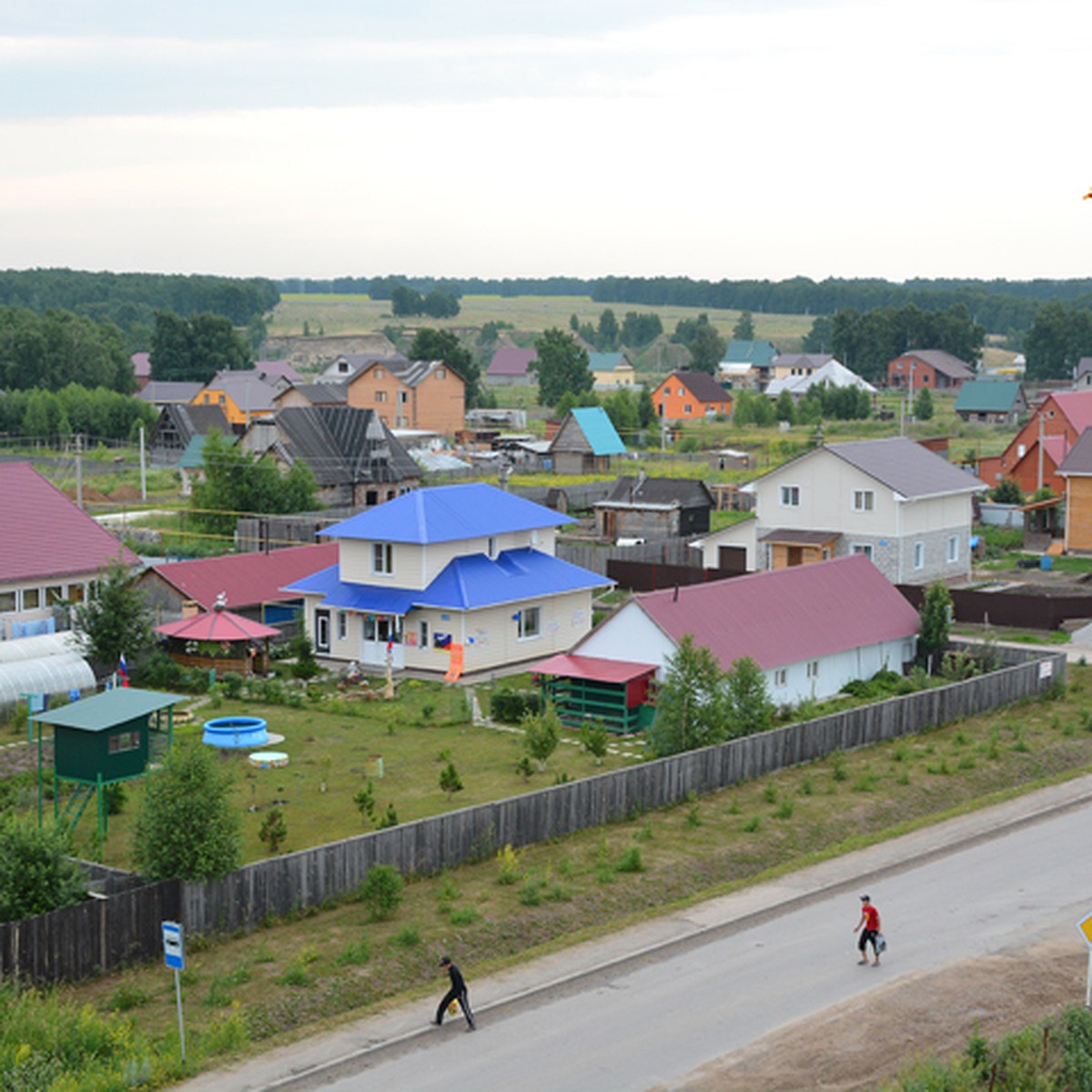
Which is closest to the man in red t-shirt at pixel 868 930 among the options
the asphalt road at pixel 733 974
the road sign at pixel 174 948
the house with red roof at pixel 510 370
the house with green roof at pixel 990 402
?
the asphalt road at pixel 733 974

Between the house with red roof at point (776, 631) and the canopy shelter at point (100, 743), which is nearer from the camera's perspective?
the canopy shelter at point (100, 743)

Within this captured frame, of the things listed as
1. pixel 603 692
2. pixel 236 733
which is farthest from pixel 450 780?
pixel 603 692

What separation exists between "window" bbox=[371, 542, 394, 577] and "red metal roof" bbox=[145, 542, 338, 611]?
11.4ft

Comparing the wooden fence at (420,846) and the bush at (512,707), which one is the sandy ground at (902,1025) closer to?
the wooden fence at (420,846)

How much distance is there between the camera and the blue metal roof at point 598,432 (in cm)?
9706

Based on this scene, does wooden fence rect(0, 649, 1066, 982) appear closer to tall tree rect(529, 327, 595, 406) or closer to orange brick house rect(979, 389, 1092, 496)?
orange brick house rect(979, 389, 1092, 496)

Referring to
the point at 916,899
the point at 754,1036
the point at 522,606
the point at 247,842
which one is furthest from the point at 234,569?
the point at 754,1036

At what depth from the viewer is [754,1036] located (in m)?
20.2

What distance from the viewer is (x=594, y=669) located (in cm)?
3822

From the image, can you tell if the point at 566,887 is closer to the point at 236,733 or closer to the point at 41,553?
the point at 236,733

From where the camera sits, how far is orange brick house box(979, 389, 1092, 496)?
8025 cm

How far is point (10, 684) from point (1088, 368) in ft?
405

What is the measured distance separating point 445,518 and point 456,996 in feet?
86.5

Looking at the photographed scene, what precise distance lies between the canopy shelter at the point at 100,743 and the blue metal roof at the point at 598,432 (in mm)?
68925
